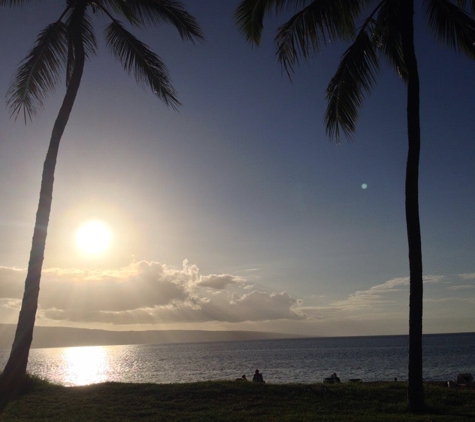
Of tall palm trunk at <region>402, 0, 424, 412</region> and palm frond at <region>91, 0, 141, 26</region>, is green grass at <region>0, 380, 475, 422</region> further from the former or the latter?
palm frond at <region>91, 0, 141, 26</region>

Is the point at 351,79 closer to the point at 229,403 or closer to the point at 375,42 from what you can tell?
the point at 375,42

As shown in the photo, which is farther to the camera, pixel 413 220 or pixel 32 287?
pixel 32 287

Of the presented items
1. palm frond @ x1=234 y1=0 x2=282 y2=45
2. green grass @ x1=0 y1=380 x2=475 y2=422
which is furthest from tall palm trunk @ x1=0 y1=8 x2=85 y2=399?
palm frond @ x1=234 y1=0 x2=282 y2=45

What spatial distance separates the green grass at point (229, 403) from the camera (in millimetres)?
13172

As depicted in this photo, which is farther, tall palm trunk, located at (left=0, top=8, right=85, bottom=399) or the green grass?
tall palm trunk, located at (left=0, top=8, right=85, bottom=399)

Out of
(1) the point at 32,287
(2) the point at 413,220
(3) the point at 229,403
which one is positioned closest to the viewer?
(2) the point at 413,220

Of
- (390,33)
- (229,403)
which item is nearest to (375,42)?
(390,33)

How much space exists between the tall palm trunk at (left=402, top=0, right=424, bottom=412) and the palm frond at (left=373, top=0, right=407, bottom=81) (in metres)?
0.51

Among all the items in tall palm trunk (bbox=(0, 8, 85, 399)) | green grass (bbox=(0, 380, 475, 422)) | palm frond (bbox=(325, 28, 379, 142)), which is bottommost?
green grass (bbox=(0, 380, 475, 422))

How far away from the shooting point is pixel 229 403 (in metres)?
15.1

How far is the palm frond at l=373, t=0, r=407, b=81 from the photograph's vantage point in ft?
51.3

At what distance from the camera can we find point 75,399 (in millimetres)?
15547

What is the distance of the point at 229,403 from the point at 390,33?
12798mm

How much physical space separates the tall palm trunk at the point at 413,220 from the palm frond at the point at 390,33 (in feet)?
1.67
